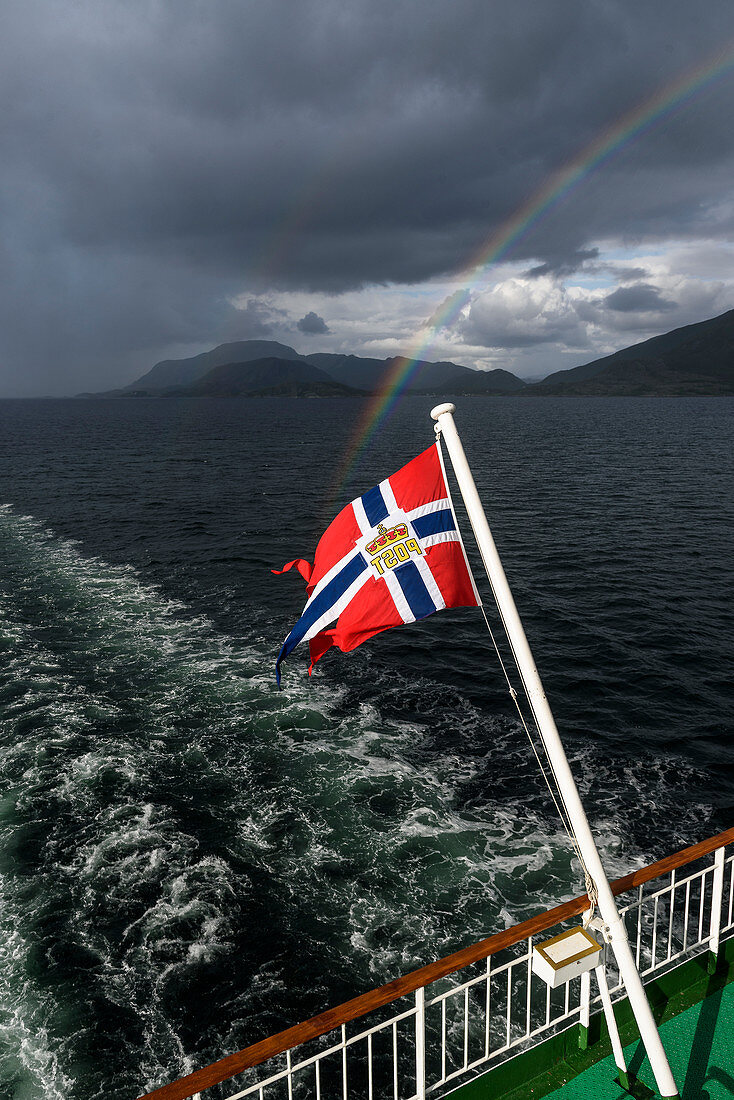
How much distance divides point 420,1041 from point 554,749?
3.04 meters

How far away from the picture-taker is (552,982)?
5547 mm

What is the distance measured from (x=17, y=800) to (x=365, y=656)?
12.8 metres

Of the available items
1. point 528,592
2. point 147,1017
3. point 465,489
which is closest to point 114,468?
point 528,592

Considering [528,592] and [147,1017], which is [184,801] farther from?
[528,592]

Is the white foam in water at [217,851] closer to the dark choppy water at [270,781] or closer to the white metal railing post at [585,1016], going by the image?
the dark choppy water at [270,781]

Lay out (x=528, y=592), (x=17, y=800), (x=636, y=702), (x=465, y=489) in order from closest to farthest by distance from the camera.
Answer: (x=465, y=489), (x=17, y=800), (x=636, y=702), (x=528, y=592)

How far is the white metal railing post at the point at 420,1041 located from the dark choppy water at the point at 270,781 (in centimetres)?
563

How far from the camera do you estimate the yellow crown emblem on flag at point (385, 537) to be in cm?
657

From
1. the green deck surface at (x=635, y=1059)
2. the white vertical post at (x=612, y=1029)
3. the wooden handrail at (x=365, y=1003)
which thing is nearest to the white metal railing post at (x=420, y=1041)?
the wooden handrail at (x=365, y=1003)

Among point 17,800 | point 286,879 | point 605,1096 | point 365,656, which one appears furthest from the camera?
point 365,656

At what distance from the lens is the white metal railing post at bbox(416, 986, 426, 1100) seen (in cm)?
547

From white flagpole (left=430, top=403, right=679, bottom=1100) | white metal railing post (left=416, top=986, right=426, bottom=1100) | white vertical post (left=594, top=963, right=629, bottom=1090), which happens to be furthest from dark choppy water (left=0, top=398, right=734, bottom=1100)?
white flagpole (left=430, top=403, right=679, bottom=1100)

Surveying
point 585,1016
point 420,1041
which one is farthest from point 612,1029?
point 420,1041

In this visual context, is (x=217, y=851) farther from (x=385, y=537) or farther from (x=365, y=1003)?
(x=385, y=537)
